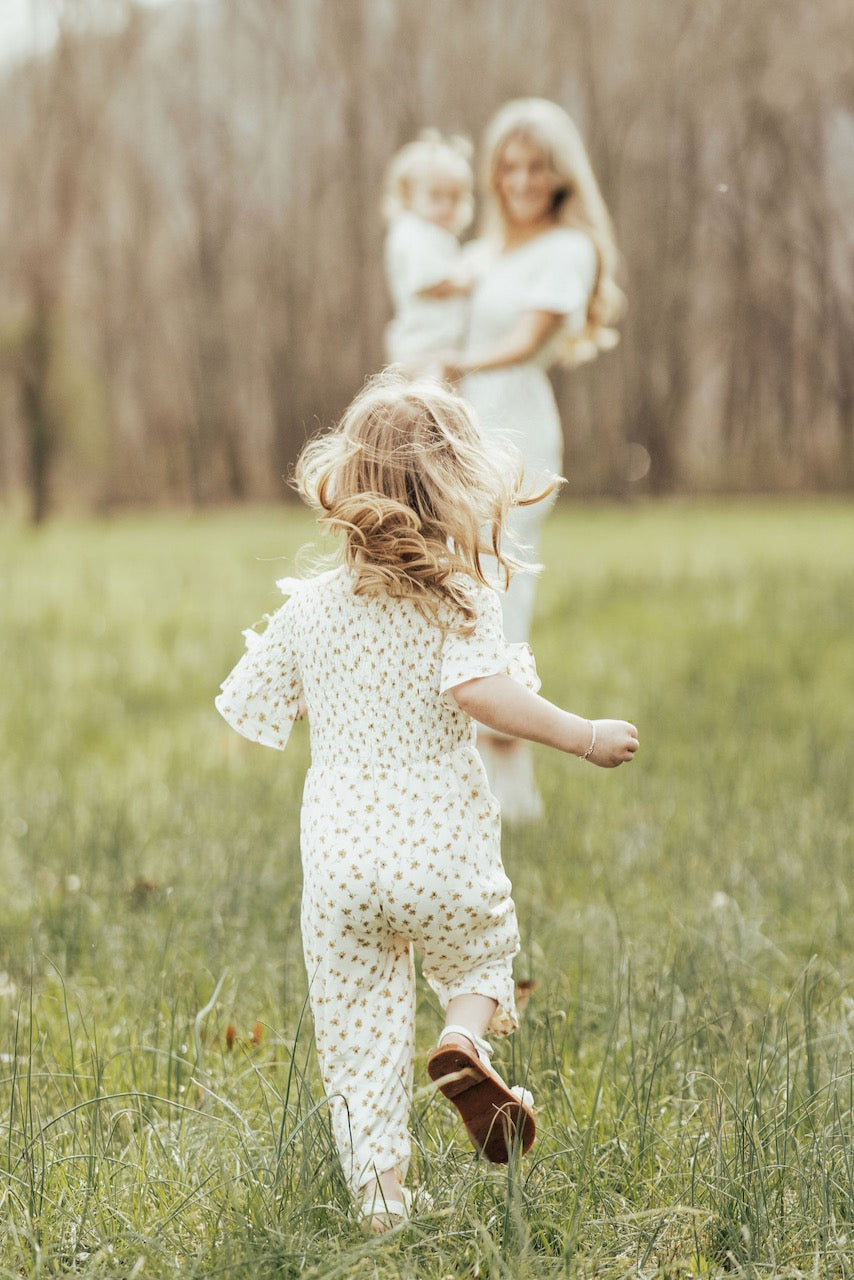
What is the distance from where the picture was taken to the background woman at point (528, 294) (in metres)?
4.08

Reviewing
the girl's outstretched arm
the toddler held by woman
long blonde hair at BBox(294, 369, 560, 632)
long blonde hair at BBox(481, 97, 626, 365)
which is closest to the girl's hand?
the girl's outstretched arm

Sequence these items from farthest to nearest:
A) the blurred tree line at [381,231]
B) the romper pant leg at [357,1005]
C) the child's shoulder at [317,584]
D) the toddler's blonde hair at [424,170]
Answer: the blurred tree line at [381,231]
the toddler's blonde hair at [424,170]
the child's shoulder at [317,584]
the romper pant leg at [357,1005]

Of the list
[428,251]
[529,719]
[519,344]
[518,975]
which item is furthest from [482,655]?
[428,251]

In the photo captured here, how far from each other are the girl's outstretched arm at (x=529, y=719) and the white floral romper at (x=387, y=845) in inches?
0.9

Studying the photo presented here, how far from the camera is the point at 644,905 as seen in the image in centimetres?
324

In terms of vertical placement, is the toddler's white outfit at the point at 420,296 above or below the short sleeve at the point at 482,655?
above

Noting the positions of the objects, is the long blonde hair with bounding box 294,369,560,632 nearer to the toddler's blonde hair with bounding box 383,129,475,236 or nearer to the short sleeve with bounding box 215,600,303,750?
the short sleeve with bounding box 215,600,303,750

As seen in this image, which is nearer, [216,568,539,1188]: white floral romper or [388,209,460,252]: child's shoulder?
[216,568,539,1188]: white floral romper

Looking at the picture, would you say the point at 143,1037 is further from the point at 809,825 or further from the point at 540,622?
the point at 540,622

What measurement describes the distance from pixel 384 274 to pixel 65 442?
5730mm

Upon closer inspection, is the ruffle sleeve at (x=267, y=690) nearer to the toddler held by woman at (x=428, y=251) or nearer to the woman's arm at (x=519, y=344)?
the woman's arm at (x=519, y=344)

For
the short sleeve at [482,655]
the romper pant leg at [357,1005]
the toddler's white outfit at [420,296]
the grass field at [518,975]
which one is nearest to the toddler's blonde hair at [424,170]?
the toddler's white outfit at [420,296]

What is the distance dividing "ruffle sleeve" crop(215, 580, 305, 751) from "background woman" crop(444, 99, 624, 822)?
2086 millimetres

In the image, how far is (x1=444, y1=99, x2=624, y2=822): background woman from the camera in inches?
161
